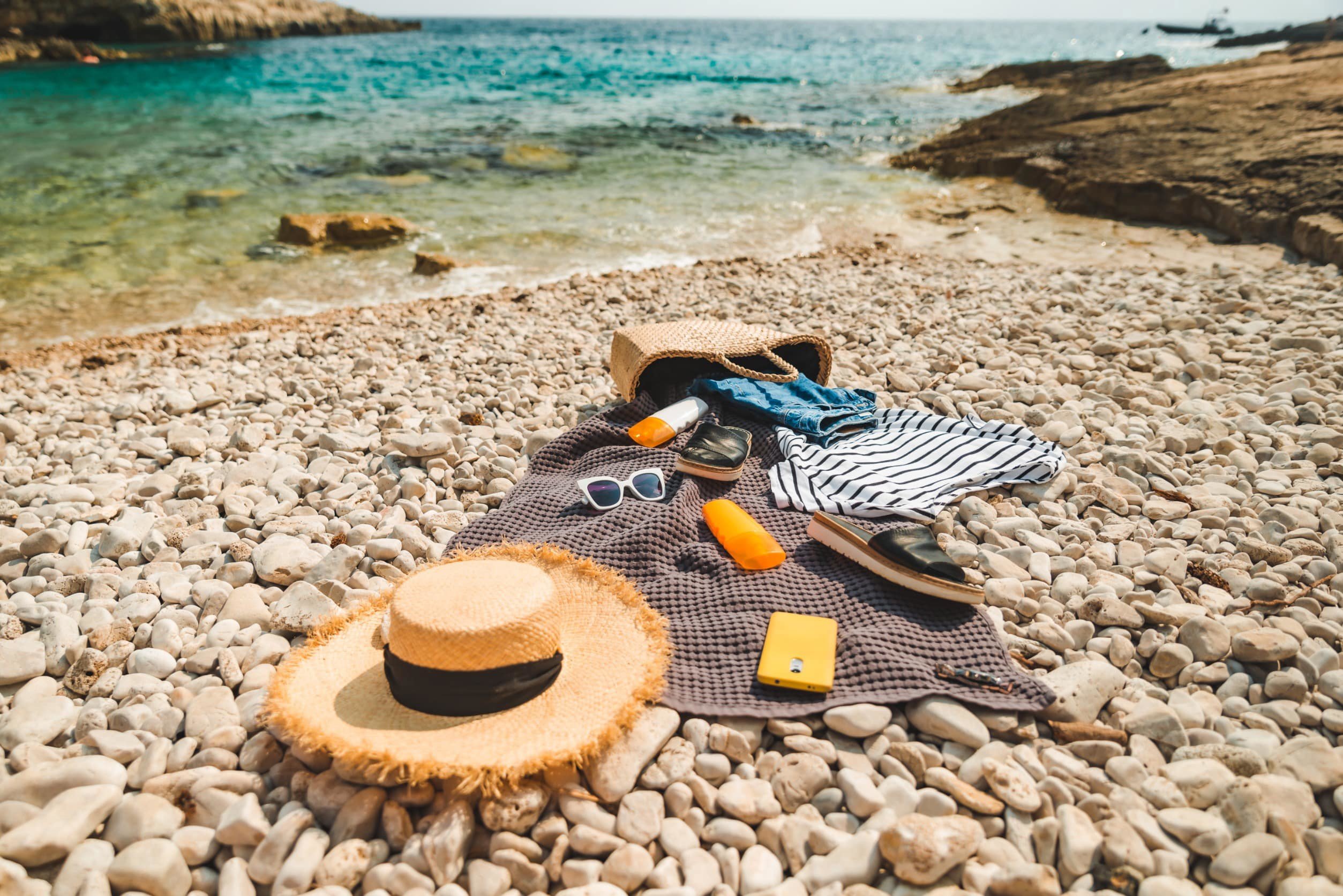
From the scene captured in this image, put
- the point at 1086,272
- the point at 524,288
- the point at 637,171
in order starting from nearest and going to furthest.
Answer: the point at 1086,272 < the point at 524,288 < the point at 637,171

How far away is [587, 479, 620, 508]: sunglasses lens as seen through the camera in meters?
2.88

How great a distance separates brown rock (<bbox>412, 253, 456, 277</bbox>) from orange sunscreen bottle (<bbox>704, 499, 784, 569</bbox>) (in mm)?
5355

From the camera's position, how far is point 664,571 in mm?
2553

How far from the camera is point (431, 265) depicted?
7238mm

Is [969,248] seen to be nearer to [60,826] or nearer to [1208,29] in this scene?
[60,826]

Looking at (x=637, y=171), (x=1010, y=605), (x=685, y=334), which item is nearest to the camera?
(x=1010, y=605)

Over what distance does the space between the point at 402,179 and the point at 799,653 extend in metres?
11.2

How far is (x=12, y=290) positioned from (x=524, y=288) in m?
4.79

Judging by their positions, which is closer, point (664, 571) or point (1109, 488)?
point (664, 571)

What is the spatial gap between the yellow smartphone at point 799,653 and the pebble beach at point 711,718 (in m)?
0.14

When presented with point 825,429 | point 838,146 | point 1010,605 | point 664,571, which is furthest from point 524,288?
point 838,146

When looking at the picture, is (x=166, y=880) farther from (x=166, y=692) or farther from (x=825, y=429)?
(x=825, y=429)

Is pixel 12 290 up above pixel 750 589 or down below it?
below

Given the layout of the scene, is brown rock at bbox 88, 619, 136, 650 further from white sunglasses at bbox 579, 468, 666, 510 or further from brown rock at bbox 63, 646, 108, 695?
white sunglasses at bbox 579, 468, 666, 510
